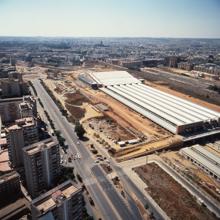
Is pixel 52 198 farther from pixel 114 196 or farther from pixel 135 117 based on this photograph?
pixel 135 117

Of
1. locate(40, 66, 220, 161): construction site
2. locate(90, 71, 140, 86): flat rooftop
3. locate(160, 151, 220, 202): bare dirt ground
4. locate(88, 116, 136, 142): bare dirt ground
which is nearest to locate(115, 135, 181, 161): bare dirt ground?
locate(40, 66, 220, 161): construction site

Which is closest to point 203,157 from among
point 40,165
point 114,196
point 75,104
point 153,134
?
point 153,134

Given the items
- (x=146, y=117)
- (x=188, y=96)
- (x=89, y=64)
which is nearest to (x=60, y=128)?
(x=146, y=117)

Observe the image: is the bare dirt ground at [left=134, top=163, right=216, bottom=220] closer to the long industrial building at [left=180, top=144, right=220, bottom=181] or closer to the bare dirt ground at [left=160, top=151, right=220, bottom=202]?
the bare dirt ground at [left=160, top=151, right=220, bottom=202]

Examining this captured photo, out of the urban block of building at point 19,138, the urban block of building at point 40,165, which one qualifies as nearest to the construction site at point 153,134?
the urban block of building at point 40,165

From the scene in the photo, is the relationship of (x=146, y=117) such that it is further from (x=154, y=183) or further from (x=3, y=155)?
(x=3, y=155)

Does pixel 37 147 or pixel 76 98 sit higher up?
pixel 37 147
